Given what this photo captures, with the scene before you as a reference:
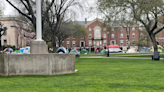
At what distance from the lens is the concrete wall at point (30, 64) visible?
10.9 metres

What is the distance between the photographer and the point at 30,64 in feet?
36.0

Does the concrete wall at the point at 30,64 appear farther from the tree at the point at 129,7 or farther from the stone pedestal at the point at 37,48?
the tree at the point at 129,7

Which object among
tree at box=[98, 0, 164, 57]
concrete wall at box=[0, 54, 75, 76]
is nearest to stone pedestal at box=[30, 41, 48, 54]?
concrete wall at box=[0, 54, 75, 76]

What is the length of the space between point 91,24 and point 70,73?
257 feet

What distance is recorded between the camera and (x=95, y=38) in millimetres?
91000

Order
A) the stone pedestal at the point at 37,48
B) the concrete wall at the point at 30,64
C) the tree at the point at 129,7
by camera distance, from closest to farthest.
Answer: the concrete wall at the point at 30,64, the stone pedestal at the point at 37,48, the tree at the point at 129,7

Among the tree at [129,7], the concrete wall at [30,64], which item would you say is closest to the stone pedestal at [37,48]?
the concrete wall at [30,64]

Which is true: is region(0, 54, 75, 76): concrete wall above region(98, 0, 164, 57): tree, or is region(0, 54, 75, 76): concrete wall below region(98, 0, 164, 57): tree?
→ below

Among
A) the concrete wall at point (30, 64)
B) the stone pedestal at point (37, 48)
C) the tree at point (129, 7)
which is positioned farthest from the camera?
the tree at point (129, 7)

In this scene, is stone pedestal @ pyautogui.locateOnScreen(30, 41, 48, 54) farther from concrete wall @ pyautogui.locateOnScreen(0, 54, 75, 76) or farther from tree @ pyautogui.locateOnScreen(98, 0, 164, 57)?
tree @ pyautogui.locateOnScreen(98, 0, 164, 57)

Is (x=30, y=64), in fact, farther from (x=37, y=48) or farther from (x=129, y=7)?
(x=129, y=7)

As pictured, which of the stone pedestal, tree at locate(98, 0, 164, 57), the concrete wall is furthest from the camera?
tree at locate(98, 0, 164, 57)

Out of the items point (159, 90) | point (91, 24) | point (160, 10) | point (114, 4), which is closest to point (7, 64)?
point (159, 90)

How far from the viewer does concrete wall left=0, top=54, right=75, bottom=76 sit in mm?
10875
